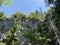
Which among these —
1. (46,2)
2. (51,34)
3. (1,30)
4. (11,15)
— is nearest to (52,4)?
(46,2)

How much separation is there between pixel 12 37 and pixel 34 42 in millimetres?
1918

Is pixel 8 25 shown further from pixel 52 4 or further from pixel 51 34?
pixel 52 4

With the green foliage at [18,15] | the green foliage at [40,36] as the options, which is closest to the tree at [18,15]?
the green foliage at [18,15]

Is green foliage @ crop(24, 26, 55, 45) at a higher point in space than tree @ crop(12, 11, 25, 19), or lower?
lower

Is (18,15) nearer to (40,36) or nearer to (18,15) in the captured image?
(18,15)

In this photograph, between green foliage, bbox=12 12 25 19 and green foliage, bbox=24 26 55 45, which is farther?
green foliage, bbox=12 12 25 19

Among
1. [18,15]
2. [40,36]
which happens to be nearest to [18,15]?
[18,15]

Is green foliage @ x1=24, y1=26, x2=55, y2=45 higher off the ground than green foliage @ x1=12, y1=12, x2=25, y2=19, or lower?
lower

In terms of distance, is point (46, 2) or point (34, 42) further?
point (34, 42)

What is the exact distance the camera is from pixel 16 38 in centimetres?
1593

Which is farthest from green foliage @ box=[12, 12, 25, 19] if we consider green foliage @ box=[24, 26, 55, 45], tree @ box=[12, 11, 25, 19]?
green foliage @ box=[24, 26, 55, 45]

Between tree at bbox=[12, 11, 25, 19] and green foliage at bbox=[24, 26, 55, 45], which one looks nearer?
green foliage at bbox=[24, 26, 55, 45]

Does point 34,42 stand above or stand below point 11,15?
below

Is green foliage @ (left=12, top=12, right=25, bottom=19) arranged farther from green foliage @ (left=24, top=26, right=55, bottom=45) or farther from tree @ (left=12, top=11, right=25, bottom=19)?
green foliage @ (left=24, top=26, right=55, bottom=45)
